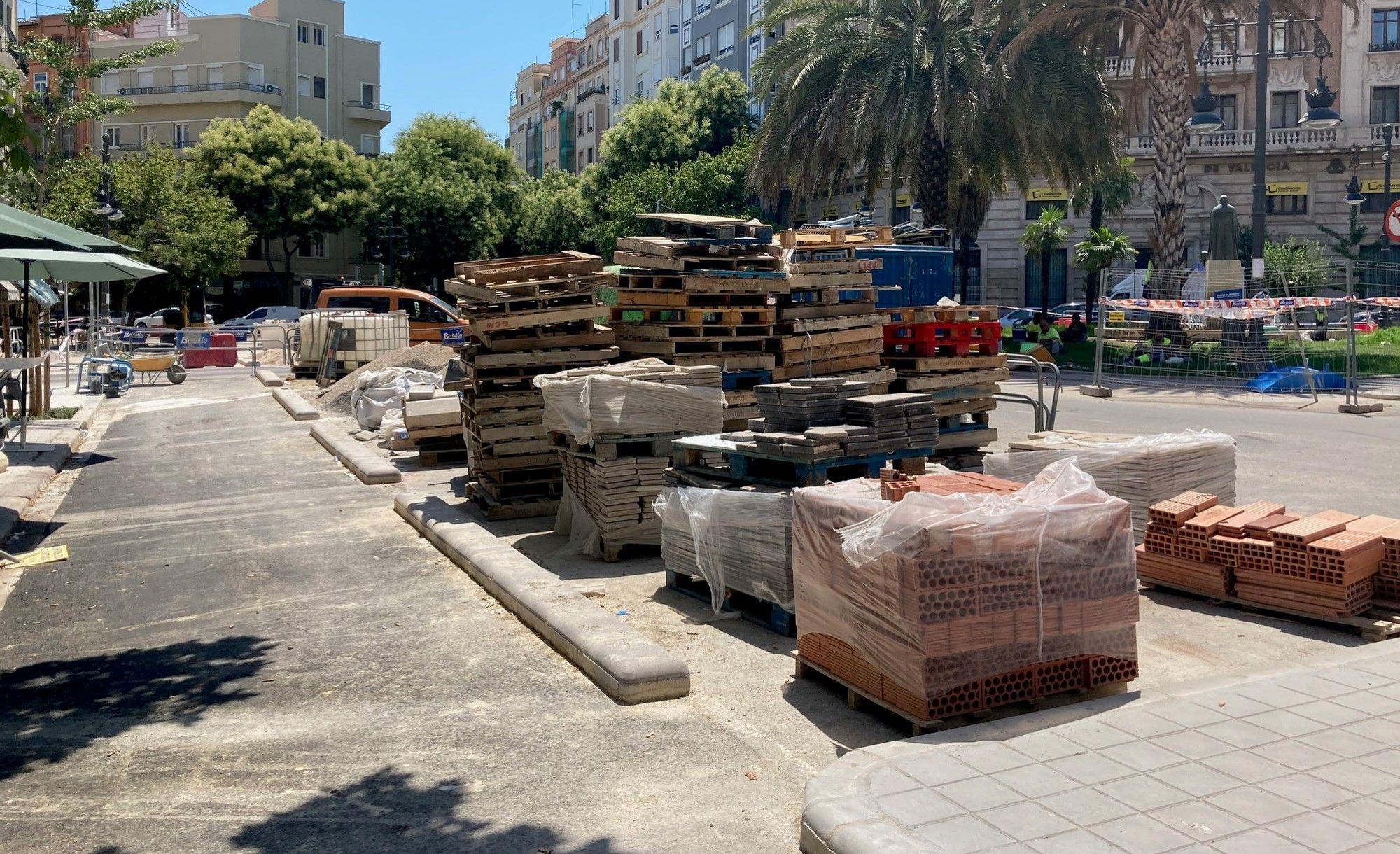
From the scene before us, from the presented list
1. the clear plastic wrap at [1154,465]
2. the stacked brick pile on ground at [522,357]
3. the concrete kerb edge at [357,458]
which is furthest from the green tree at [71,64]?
the clear plastic wrap at [1154,465]

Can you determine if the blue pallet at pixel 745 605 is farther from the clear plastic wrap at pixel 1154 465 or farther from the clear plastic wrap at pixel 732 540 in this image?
the clear plastic wrap at pixel 1154 465

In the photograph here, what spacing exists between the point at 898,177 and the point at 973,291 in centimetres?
2201

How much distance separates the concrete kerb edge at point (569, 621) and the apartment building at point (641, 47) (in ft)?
222

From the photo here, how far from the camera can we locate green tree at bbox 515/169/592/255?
2552 inches

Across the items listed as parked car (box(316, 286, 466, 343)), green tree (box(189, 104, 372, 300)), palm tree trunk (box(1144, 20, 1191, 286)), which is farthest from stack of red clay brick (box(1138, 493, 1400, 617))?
green tree (box(189, 104, 372, 300))

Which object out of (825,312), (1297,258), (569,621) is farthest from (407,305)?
(1297,258)

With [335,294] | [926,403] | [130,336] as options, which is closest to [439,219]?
[130,336]

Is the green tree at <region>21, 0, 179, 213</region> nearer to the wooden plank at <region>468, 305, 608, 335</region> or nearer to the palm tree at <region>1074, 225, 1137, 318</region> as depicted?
the wooden plank at <region>468, 305, 608, 335</region>

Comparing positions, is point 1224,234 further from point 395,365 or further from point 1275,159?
point 1275,159

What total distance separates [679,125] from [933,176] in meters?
28.8

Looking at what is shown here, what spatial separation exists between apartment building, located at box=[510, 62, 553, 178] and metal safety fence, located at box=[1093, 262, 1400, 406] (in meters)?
80.2

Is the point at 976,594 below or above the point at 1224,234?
below

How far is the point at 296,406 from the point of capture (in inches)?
846

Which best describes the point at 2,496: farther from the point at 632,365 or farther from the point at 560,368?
the point at 632,365
